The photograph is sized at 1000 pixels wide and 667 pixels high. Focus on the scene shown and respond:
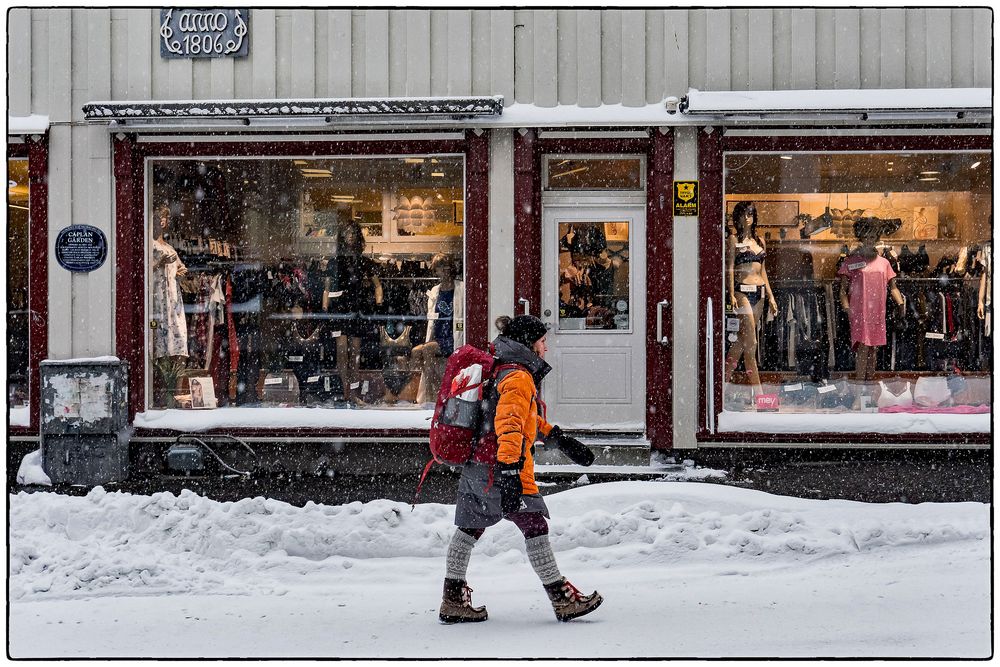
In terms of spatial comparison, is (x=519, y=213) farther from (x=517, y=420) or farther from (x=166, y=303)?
(x=517, y=420)

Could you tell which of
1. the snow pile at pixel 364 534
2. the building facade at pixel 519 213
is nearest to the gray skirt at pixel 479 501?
the snow pile at pixel 364 534

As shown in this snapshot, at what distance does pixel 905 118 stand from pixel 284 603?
7.17m

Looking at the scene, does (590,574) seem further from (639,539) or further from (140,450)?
(140,450)

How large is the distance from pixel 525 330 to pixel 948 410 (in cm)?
644

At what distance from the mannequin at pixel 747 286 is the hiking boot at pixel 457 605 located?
17.5 ft

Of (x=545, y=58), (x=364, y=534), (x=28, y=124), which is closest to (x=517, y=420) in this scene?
(x=364, y=534)

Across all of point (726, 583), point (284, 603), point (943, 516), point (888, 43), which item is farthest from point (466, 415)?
point (888, 43)

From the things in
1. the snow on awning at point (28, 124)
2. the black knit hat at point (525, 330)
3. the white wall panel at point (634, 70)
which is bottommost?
the black knit hat at point (525, 330)

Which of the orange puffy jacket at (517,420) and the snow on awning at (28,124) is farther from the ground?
the snow on awning at (28,124)

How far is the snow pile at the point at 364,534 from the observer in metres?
7.58

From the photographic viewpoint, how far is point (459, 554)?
21.0 feet

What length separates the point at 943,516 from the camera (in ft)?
28.8

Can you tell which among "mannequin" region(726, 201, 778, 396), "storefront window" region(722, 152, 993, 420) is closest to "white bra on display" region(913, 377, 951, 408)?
"storefront window" region(722, 152, 993, 420)

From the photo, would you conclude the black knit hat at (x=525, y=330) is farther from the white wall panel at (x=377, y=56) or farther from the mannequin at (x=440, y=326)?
the white wall panel at (x=377, y=56)
